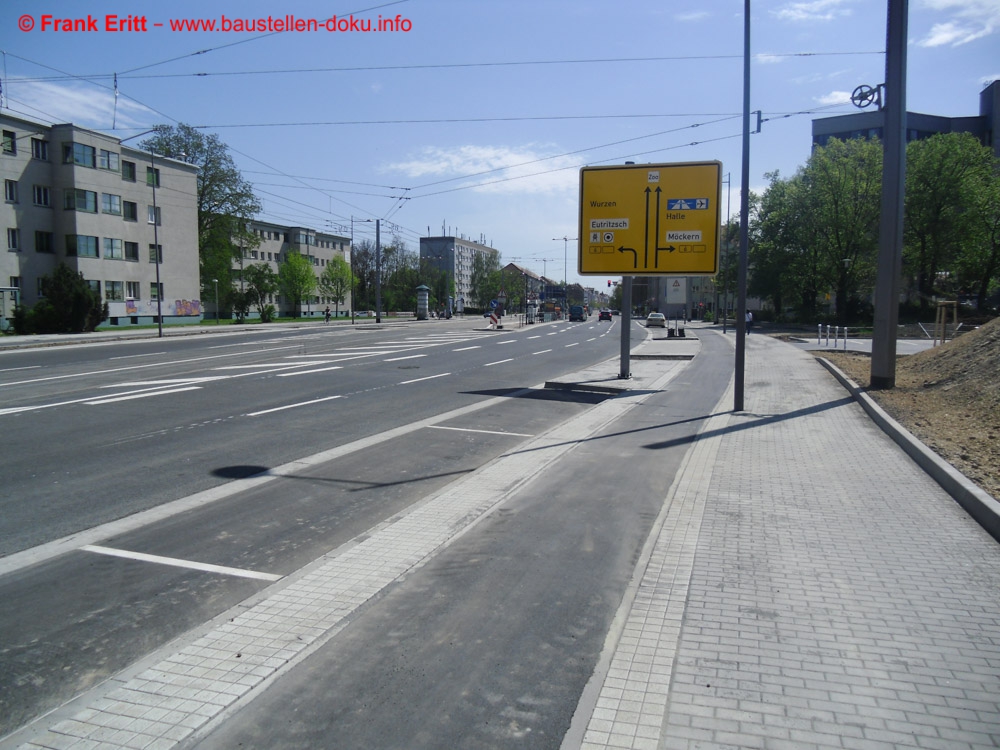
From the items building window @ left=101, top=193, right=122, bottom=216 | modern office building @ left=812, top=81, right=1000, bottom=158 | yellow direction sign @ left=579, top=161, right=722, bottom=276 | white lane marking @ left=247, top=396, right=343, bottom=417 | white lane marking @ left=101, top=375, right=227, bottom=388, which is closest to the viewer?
white lane marking @ left=247, top=396, right=343, bottom=417

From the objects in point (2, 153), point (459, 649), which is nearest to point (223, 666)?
point (459, 649)

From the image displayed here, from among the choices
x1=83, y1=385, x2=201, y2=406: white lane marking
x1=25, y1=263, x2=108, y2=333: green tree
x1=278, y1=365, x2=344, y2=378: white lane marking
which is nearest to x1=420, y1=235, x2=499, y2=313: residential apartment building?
x1=25, y1=263, x2=108, y2=333: green tree

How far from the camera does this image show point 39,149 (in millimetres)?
47719

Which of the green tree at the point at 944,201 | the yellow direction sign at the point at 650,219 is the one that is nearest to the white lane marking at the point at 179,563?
the yellow direction sign at the point at 650,219

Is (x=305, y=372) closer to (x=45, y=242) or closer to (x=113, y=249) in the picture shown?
(x=45, y=242)

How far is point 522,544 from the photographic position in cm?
591

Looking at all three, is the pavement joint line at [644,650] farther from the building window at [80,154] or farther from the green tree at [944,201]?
the green tree at [944,201]

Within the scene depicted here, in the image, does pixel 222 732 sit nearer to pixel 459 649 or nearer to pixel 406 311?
pixel 459 649

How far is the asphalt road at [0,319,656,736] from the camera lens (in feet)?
14.5

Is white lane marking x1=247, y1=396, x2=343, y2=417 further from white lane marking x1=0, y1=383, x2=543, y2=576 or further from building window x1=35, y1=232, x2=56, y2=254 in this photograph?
building window x1=35, y1=232, x2=56, y2=254

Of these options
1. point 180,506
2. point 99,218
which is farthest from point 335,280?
point 180,506

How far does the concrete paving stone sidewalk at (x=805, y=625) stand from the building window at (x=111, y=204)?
5379 cm

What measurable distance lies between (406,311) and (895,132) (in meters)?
103

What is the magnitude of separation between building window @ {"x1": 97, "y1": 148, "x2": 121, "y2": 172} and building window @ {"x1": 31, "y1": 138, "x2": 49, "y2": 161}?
120 inches
